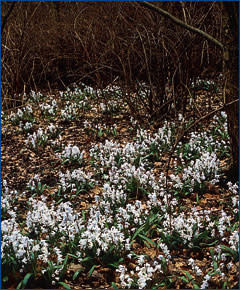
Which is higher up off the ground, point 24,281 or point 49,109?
point 49,109

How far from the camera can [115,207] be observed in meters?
4.16

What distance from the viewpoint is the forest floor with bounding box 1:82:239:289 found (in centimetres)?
307

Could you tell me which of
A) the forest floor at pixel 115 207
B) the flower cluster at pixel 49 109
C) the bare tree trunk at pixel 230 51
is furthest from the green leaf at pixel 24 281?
the flower cluster at pixel 49 109

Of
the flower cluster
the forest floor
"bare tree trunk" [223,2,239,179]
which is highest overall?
the flower cluster

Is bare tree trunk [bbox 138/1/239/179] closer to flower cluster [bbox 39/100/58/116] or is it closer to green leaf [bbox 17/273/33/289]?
green leaf [bbox 17/273/33/289]

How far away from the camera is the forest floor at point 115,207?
3.07m

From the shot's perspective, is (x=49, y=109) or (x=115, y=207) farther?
(x=49, y=109)

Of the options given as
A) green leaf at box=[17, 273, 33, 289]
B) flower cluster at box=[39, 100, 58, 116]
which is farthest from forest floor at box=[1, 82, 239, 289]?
flower cluster at box=[39, 100, 58, 116]

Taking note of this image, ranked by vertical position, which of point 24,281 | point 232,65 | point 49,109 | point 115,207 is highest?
point 49,109

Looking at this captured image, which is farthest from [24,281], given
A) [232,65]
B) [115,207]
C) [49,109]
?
[49,109]

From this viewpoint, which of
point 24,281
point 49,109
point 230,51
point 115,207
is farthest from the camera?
point 49,109

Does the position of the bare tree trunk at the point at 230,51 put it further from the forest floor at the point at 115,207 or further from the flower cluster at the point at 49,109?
the flower cluster at the point at 49,109

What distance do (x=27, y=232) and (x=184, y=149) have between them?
265 centimetres

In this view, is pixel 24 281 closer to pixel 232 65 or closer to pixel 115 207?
pixel 115 207
